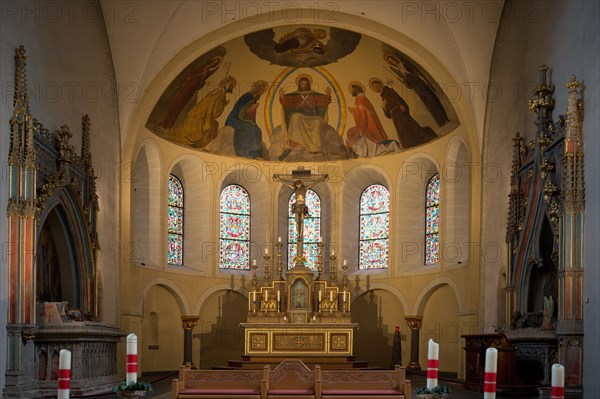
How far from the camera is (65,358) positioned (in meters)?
7.70

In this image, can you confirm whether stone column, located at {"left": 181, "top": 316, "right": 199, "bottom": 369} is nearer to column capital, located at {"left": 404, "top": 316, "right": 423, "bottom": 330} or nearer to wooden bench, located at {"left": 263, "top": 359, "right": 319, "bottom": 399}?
column capital, located at {"left": 404, "top": 316, "right": 423, "bottom": 330}

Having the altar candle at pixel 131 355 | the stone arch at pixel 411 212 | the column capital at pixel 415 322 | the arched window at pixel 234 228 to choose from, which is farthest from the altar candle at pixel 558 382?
the arched window at pixel 234 228

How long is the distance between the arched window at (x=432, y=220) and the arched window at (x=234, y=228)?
5.94 m

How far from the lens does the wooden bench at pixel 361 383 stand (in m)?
13.1

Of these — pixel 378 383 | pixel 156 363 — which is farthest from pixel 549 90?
pixel 156 363

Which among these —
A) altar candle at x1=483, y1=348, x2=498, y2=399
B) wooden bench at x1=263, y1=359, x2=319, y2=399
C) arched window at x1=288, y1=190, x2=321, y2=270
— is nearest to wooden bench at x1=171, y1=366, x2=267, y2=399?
wooden bench at x1=263, y1=359, x2=319, y2=399

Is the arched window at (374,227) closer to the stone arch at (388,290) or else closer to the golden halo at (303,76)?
the stone arch at (388,290)

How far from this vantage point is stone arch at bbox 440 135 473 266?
25770 millimetres

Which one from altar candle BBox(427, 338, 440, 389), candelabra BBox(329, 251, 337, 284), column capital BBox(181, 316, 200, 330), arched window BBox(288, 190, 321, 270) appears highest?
arched window BBox(288, 190, 321, 270)

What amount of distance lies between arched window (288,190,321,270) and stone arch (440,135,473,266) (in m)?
4.90

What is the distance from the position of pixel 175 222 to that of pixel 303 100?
18.4 ft

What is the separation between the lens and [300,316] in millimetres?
25109

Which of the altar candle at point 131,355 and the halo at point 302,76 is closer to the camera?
the altar candle at point 131,355

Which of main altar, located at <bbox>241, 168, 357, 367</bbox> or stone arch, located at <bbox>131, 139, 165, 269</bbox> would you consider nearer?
main altar, located at <bbox>241, 168, 357, 367</bbox>
